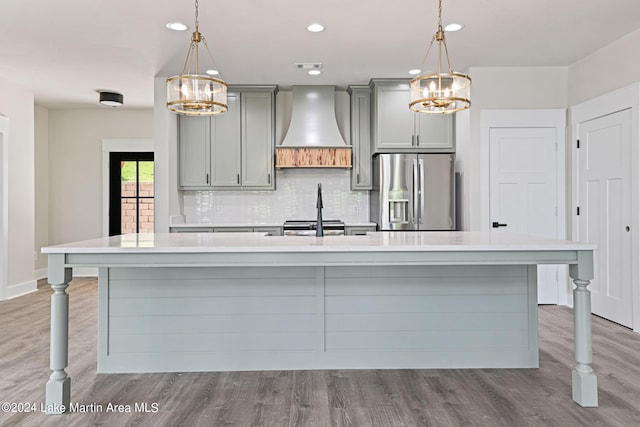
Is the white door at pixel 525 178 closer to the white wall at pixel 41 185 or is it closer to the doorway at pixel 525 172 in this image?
the doorway at pixel 525 172

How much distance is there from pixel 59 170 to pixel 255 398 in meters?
6.17

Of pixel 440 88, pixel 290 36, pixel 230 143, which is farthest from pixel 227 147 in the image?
pixel 440 88

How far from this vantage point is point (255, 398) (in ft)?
8.34

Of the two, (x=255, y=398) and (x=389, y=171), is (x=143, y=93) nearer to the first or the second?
(x=389, y=171)

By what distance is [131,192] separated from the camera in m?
7.32

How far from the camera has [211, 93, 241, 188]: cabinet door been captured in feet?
18.2

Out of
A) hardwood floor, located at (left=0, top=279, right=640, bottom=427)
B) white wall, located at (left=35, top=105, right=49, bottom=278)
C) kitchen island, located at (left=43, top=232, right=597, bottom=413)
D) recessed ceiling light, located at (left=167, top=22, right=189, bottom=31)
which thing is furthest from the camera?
white wall, located at (left=35, top=105, right=49, bottom=278)

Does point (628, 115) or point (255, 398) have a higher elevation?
point (628, 115)

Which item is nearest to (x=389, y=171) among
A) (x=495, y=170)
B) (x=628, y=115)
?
(x=495, y=170)

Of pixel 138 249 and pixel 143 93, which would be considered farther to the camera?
pixel 143 93

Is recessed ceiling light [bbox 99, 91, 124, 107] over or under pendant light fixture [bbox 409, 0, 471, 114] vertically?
over

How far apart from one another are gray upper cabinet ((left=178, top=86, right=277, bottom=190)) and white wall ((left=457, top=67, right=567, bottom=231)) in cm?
230

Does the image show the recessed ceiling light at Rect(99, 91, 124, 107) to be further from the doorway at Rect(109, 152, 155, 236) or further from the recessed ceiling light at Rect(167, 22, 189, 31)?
the recessed ceiling light at Rect(167, 22, 189, 31)

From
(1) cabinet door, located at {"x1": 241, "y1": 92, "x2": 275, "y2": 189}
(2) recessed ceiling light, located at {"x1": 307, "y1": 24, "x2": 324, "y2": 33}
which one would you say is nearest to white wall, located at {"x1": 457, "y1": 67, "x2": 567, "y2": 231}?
(2) recessed ceiling light, located at {"x1": 307, "y1": 24, "x2": 324, "y2": 33}
